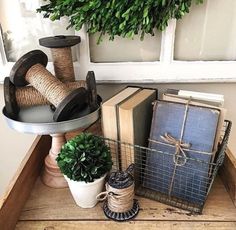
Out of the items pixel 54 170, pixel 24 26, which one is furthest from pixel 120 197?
pixel 24 26

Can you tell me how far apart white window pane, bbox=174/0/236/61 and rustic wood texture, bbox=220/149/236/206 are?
318 millimetres

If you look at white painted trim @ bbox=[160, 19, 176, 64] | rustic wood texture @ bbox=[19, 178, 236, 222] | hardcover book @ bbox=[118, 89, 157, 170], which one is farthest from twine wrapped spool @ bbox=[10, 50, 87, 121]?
white painted trim @ bbox=[160, 19, 176, 64]

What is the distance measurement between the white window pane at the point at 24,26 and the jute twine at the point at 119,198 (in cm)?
50

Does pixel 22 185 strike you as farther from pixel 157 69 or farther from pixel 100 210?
pixel 157 69

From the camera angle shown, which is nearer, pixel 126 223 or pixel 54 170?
pixel 126 223

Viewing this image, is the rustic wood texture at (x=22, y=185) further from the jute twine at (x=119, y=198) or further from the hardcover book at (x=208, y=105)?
the hardcover book at (x=208, y=105)

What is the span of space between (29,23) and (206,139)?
2.03 feet

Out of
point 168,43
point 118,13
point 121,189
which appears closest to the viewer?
point 121,189

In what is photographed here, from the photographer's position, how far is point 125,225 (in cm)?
65

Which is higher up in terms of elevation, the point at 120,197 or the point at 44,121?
the point at 44,121

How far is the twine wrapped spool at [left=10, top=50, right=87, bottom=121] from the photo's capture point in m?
0.68

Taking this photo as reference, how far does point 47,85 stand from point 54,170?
24 centimetres

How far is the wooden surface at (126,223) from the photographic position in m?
0.65

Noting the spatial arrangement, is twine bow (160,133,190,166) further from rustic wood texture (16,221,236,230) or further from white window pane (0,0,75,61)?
white window pane (0,0,75,61)
